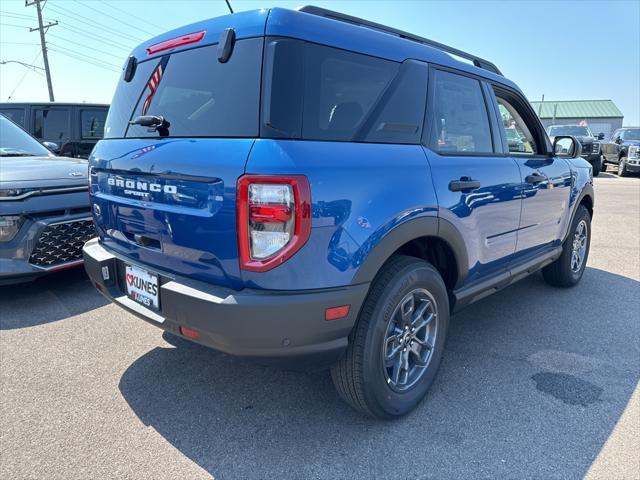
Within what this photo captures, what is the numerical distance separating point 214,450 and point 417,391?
1.13m

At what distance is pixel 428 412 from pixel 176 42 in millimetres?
2455

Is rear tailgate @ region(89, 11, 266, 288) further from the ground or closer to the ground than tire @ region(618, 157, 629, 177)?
closer to the ground

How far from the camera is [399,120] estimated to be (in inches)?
94.7

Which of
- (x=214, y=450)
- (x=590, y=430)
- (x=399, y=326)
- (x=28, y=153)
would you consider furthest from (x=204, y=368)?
(x=28, y=153)

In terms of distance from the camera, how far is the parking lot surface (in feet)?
6.99

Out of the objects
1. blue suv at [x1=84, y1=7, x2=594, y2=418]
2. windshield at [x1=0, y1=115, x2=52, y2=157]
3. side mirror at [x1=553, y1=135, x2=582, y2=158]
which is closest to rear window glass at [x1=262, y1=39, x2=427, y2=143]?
blue suv at [x1=84, y1=7, x2=594, y2=418]

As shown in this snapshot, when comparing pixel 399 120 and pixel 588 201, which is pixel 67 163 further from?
pixel 588 201

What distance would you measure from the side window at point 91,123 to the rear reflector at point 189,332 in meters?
6.69

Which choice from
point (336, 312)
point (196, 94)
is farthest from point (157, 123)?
point (336, 312)

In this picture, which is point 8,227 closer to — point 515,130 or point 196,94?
point 196,94

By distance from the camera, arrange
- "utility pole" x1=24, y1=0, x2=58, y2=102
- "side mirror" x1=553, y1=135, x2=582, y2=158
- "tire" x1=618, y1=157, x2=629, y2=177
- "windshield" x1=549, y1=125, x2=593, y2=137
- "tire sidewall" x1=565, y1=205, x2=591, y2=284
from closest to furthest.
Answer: "side mirror" x1=553, y1=135, x2=582, y2=158 < "tire sidewall" x1=565, y1=205, x2=591, y2=284 < "windshield" x1=549, y1=125, x2=593, y2=137 < "tire" x1=618, y1=157, x2=629, y2=177 < "utility pole" x1=24, y1=0, x2=58, y2=102

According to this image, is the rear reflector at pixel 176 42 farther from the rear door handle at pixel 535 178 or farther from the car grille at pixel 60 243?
the rear door handle at pixel 535 178

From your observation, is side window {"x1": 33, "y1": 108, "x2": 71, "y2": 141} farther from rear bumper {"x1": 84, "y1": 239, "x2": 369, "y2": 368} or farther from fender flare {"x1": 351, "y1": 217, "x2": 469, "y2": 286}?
fender flare {"x1": 351, "y1": 217, "x2": 469, "y2": 286}

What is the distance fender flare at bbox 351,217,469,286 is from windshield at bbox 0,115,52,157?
4.48 m
